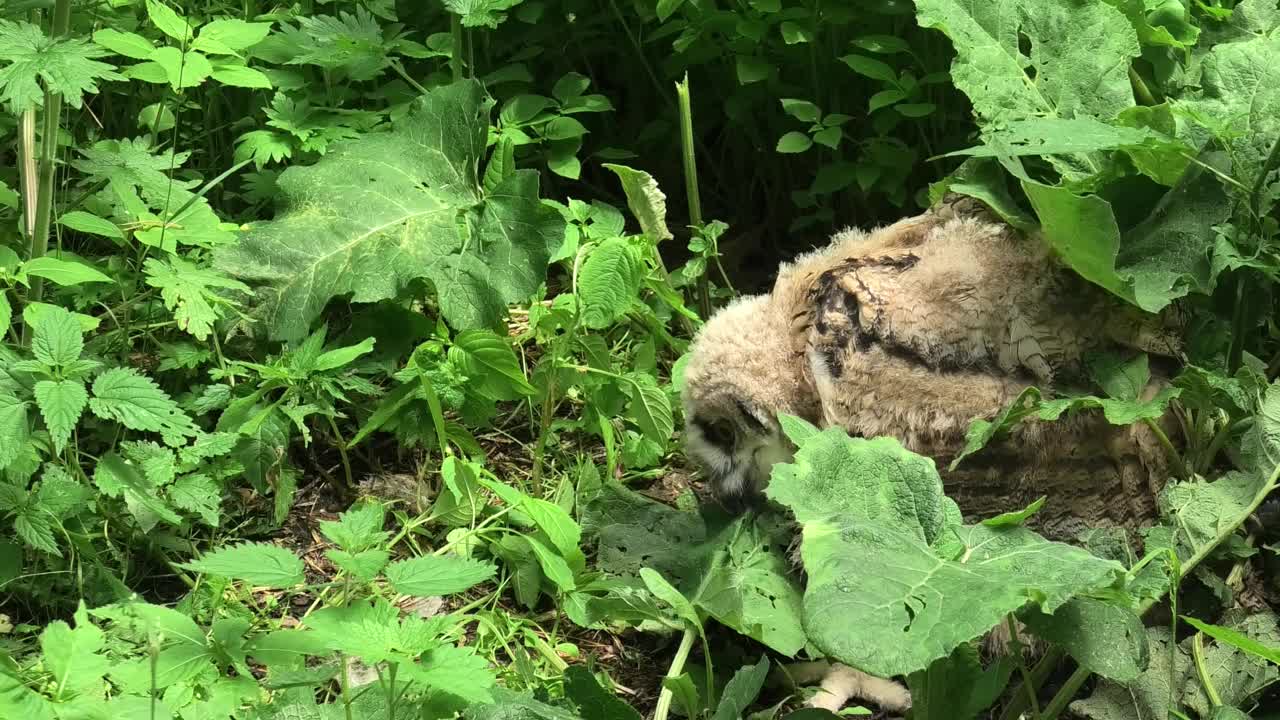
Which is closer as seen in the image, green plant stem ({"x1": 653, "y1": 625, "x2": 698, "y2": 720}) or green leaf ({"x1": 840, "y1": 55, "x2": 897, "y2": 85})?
green plant stem ({"x1": 653, "y1": 625, "x2": 698, "y2": 720})

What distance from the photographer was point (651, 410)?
10.2ft

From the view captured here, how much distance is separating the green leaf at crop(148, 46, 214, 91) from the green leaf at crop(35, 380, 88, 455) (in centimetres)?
86

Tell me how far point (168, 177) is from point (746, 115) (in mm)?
1619

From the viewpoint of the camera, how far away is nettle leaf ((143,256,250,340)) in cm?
281

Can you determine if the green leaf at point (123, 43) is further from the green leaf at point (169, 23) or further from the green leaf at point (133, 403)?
the green leaf at point (133, 403)

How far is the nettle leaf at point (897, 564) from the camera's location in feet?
5.85

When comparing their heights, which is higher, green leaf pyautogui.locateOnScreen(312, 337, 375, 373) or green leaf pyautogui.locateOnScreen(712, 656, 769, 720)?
green leaf pyautogui.locateOnScreen(312, 337, 375, 373)

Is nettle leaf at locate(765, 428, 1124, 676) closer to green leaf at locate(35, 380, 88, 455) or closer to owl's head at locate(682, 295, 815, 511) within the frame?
owl's head at locate(682, 295, 815, 511)

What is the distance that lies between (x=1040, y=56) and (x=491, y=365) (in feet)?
4.58

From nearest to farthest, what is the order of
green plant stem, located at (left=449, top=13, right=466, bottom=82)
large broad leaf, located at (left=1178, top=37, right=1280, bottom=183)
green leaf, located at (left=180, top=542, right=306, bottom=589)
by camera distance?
green leaf, located at (left=180, top=542, right=306, bottom=589)
large broad leaf, located at (left=1178, top=37, right=1280, bottom=183)
green plant stem, located at (left=449, top=13, right=466, bottom=82)

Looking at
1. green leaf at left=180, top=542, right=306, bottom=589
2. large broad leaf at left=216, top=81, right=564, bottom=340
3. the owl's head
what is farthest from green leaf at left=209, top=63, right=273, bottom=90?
green leaf at left=180, top=542, right=306, bottom=589

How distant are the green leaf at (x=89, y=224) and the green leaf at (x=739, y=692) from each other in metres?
1.68

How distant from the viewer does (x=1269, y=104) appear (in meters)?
2.55

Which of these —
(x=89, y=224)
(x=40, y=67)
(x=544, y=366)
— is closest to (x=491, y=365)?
(x=544, y=366)
